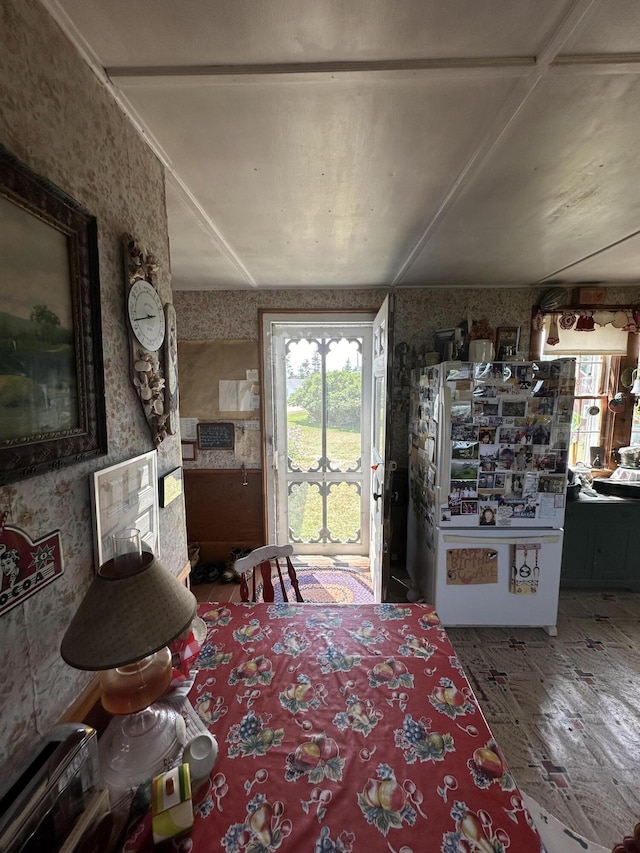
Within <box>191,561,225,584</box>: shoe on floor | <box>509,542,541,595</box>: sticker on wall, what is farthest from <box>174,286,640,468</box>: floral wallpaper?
<box>191,561,225,584</box>: shoe on floor

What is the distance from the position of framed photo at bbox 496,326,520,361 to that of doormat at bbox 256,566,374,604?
2.14m

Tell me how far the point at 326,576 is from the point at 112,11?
3197 millimetres

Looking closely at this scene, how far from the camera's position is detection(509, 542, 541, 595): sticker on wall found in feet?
6.90

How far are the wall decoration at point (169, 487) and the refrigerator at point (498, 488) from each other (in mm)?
1463

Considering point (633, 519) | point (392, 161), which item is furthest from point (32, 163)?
point (633, 519)

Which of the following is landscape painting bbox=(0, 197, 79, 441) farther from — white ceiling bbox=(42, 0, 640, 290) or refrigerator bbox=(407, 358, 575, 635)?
refrigerator bbox=(407, 358, 575, 635)

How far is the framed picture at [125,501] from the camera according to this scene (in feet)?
2.87

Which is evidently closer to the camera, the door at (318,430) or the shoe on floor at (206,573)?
the shoe on floor at (206,573)

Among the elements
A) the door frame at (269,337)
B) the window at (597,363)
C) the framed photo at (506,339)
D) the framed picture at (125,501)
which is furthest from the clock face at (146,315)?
the window at (597,363)

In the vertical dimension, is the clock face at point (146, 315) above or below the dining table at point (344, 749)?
above

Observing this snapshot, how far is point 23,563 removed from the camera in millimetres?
665

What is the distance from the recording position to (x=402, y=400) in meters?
2.91

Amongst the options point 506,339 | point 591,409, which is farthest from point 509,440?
point 591,409

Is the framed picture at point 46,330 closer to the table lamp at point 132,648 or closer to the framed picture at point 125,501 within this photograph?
the framed picture at point 125,501
